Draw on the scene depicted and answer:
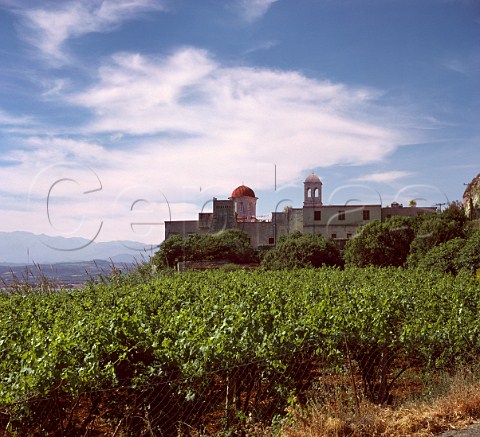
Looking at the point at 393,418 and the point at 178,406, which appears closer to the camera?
the point at 393,418

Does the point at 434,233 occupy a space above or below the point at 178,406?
above

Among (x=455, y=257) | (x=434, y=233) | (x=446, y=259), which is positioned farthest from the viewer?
(x=434, y=233)

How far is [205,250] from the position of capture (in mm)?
47719

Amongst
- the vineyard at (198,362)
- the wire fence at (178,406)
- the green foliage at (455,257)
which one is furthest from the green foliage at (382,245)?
the wire fence at (178,406)

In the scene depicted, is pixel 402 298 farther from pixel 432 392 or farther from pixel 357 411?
pixel 357 411

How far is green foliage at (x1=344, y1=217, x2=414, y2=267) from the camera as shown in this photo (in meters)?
40.4

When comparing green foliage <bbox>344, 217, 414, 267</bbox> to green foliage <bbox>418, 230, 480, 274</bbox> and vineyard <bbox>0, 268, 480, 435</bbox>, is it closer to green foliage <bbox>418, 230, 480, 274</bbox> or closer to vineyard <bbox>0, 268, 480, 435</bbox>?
green foliage <bbox>418, 230, 480, 274</bbox>

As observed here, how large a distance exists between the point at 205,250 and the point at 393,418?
4174 cm

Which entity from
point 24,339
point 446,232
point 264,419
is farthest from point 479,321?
point 446,232

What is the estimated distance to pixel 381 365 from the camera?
880cm

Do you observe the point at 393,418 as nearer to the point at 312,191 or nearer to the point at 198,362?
the point at 198,362

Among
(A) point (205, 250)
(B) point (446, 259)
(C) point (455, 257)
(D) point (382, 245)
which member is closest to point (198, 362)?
(C) point (455, 257)

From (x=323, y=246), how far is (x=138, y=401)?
36.5m

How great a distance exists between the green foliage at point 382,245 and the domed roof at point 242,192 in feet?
77.2
